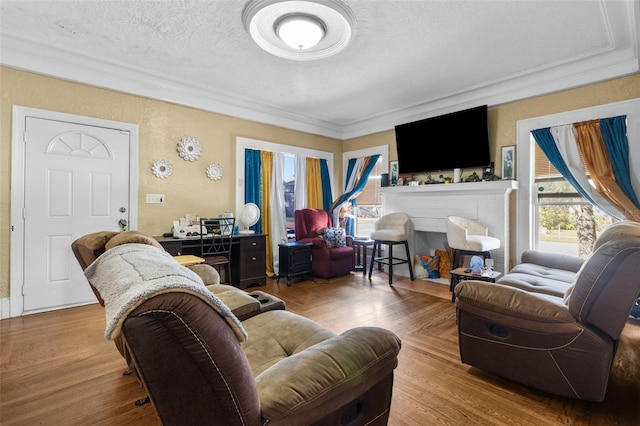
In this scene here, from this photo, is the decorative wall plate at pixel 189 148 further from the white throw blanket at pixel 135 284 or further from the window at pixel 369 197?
the white throw blanket at pixel 135 284

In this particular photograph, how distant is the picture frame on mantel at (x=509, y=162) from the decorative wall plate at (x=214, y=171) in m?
4.06

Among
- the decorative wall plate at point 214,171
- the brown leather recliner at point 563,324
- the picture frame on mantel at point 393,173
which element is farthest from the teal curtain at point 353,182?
the brown leather recliner at point 563,324

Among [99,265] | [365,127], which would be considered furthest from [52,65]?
[365,127]

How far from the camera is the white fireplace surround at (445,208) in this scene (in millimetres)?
4000

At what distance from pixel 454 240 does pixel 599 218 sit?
1611mm

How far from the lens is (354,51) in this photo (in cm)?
325

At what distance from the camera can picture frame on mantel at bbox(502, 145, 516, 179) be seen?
4.06 meters

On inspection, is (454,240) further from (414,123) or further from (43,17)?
(43,17)

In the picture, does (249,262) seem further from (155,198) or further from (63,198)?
(63,198)

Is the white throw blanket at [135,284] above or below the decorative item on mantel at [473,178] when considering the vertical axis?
below

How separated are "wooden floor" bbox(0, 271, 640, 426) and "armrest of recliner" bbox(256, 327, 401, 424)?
2.52 feet

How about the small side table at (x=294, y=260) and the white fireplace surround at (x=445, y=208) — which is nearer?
the white fireplace surround at (x=445, y=208)

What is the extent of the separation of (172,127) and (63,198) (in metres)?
1.53

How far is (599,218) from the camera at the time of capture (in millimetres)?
3537
